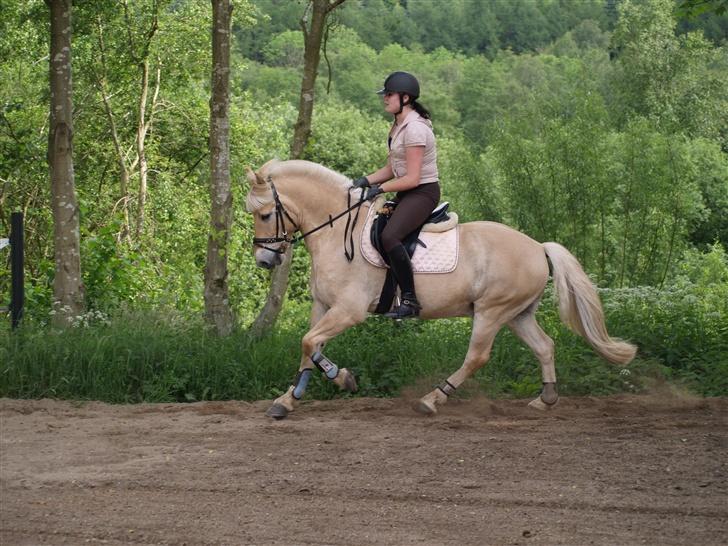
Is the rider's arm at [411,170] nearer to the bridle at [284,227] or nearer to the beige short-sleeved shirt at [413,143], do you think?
the beige short-sleeved shirt at [413,143]

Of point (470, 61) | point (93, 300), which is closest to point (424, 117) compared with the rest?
point (93, 300)

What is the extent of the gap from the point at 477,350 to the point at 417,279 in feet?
2.92

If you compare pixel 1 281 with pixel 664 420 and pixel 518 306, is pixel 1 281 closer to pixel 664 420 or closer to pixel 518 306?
pixel 518 306

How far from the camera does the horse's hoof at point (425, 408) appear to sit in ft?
31.3

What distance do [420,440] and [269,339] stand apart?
3240 mm

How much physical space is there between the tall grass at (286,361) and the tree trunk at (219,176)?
0.39 metres

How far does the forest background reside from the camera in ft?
35.3

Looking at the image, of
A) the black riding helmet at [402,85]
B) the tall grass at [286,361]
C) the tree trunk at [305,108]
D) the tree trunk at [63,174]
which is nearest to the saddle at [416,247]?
the black riding helmet at [402,85]

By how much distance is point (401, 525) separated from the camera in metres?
6.30

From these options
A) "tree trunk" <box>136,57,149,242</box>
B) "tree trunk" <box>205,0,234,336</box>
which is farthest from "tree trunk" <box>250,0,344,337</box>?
"tree trunk" <box>136,57,149,242</box>

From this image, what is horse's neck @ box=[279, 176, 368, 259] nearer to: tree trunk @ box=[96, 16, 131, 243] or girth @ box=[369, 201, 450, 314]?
girth @ box=[369, 201, 450, 314]

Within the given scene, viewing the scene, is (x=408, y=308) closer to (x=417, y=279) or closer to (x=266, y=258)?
(x=417, y=279)

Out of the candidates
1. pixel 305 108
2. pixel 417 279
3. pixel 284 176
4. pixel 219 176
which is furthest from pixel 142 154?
pixel 417 279

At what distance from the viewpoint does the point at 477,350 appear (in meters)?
9.74
